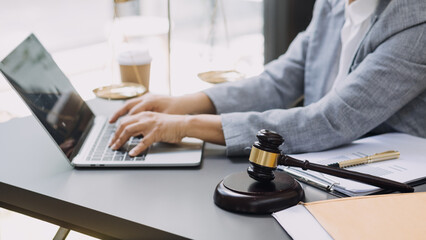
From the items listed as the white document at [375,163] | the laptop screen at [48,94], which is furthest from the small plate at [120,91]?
the white document at [375,163]

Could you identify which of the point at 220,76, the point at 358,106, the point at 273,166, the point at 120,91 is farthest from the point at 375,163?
the point at 120,91

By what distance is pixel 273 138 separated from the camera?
84 cm

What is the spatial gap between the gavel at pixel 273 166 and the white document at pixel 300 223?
71 mm

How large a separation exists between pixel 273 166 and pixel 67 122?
52 centimetres

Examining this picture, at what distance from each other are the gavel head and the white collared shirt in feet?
1.69

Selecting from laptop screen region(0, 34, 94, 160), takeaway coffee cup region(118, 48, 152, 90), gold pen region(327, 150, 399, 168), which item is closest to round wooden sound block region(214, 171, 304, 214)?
gold pen region(327, 150, 399, 168)

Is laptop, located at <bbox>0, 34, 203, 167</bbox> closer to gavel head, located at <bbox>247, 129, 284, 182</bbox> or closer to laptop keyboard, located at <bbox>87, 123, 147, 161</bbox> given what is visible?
laptop keyboard, located at <bbox>87, 123, 147, 161</bbox>

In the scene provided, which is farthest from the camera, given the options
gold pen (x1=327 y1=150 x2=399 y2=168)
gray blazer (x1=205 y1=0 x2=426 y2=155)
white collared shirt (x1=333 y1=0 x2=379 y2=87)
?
white collared shirt (x1=333 y1=0 x2=379 y2=87)

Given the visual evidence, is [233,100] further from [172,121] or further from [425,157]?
[425,157]

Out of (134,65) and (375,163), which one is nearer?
(375,163)

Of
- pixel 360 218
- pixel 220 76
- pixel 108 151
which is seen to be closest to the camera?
pixel 360 218

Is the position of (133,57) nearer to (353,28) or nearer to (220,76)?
(220,76)

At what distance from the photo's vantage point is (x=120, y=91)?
1.37 meters

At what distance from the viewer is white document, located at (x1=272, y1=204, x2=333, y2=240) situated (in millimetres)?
750
